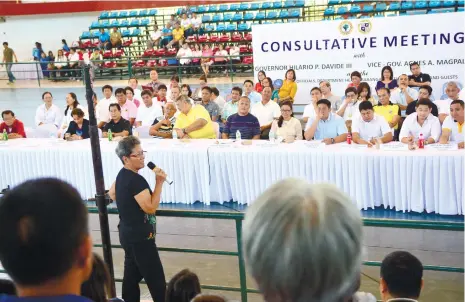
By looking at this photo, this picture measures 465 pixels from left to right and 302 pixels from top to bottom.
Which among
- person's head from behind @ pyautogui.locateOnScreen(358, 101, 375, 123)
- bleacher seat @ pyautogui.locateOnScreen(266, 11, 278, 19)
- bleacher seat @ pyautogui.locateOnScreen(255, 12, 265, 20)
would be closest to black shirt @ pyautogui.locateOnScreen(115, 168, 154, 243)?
person's head from behind @ pyautogui.locateOnScreen(358, 101, 375, 123)

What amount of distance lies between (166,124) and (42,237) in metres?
6.89

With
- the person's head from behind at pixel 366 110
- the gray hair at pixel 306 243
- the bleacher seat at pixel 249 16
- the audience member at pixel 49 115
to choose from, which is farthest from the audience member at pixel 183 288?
the bleacher seat at pixel 249 16

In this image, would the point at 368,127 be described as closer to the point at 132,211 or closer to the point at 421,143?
the point at 421,143

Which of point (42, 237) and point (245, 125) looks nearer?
point (42, 237)

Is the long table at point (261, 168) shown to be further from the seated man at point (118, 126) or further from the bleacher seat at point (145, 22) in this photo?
the bleacher seat at point (145, 22)

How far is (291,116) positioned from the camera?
7.30 m

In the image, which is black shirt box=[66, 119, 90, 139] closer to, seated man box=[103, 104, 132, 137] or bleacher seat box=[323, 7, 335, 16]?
seated man box=[103, 104, 132, 137]

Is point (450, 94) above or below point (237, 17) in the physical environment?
below

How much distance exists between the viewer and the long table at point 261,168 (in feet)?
19.7

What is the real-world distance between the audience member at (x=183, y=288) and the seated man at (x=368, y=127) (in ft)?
15.4

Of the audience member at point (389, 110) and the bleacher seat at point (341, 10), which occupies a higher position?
the bleacher seat at point (341, 10)

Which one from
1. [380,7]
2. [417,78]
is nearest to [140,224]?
[417,78]

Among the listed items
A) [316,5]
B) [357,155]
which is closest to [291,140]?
[357,155]

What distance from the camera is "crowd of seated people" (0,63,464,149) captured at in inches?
261
